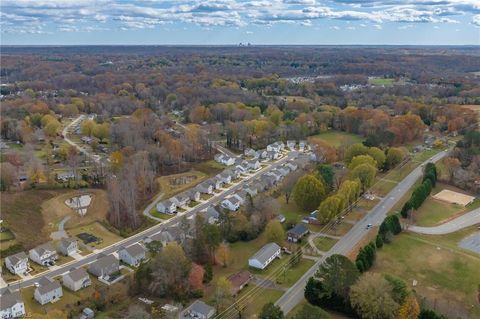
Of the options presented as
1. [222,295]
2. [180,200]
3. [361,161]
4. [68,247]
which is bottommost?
[68,247]

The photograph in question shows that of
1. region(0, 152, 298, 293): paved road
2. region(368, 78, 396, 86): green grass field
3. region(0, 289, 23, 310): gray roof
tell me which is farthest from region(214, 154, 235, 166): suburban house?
region(368, 78, 396, 86): green grass field

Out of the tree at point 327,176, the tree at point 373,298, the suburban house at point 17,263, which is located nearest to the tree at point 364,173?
the tree at point 327,176

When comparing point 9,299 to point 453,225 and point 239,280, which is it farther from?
point 453,225

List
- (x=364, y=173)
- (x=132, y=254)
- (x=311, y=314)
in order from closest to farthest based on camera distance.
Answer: (x=311, y=314)
(x=132, y=254)
(x=364, y=173)

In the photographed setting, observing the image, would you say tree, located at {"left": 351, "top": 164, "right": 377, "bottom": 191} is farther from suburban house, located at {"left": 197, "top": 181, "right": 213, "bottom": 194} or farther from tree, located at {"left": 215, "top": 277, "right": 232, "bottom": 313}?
tree, located at {"left": 215, "top": 277, "right": 232, "bottom": 313}

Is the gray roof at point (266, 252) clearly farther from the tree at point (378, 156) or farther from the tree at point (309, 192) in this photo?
the tree at point (378, 156)

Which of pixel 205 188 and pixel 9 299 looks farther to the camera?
pixel 205 188

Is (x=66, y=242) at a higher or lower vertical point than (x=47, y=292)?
higher

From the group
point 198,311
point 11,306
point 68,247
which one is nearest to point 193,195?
point 68,247
